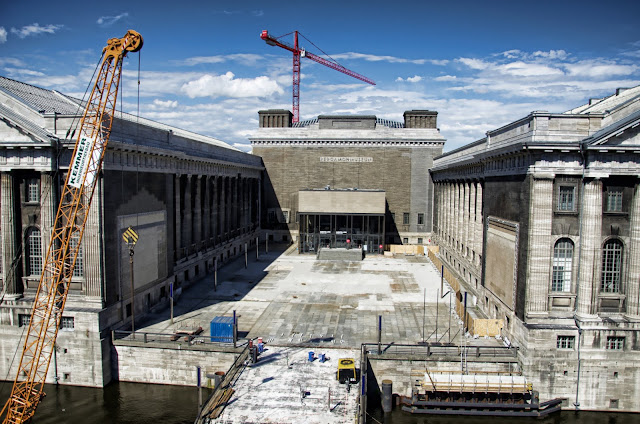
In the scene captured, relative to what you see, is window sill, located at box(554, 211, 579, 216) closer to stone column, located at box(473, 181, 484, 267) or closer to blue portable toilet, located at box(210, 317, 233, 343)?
stone column, located at box(473, 181, 484, 267)

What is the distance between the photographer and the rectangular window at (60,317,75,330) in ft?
115

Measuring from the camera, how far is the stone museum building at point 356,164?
86125 millimetres

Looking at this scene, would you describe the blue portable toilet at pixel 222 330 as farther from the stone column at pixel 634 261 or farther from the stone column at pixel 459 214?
the stone column at pixel 459 214

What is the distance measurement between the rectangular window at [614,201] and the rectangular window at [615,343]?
866cm

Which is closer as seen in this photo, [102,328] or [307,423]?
[307,423]

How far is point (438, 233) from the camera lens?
255 ft

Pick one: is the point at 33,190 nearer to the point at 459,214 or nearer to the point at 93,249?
the point at 93,249

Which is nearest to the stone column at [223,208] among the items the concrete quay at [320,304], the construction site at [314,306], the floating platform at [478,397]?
the concrete quay at [320,304]

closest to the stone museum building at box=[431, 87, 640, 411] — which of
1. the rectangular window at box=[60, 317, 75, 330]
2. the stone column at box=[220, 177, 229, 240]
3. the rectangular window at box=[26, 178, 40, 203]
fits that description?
the rectangular window at box=[60, 317, 75, 330]

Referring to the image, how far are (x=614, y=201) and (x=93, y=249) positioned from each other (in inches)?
1452

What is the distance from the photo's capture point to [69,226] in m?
33.9

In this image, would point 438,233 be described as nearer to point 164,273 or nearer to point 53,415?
point 164,273

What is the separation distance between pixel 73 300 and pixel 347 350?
68.2 feet

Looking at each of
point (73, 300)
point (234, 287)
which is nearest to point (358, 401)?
point (73, 300)
